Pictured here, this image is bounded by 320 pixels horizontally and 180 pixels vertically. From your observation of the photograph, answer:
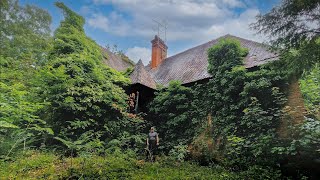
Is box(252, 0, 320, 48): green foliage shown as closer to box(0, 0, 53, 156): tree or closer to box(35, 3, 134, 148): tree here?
box(35, 3, 134, 148): tree

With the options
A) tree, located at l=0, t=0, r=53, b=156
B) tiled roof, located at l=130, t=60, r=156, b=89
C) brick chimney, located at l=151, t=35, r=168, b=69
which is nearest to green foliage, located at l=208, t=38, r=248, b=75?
tiled roof, located at l=130, t=60, r=156, b=89

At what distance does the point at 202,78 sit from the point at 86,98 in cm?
619

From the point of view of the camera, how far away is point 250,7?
29.6ft

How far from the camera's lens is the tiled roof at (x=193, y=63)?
42.6ft

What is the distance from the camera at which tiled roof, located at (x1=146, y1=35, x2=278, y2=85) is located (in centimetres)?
1299

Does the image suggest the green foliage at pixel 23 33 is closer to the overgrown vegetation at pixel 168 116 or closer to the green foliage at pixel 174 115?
the overgrown vegetation at pixel 168 116

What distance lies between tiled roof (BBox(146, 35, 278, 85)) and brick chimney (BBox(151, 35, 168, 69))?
644 millimetres

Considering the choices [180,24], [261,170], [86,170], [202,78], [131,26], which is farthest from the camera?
[202,78]

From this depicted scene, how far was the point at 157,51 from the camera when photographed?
21.0 m

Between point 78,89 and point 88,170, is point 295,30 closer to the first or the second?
point 88,170

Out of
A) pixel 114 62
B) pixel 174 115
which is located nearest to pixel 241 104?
pixel 174 115

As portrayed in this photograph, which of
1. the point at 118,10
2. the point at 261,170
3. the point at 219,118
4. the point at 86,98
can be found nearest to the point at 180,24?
the point at 118,10

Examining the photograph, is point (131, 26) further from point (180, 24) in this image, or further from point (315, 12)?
point (315, 12)

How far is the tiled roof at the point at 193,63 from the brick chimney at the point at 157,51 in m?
0.64
